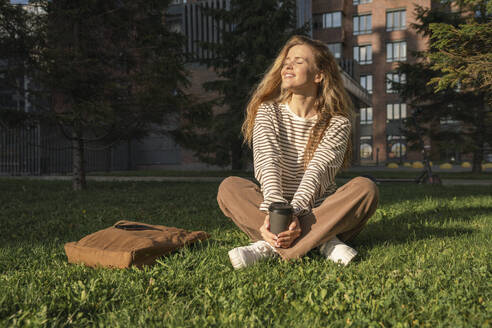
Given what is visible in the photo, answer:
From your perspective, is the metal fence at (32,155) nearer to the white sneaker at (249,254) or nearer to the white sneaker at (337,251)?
the white sneaker at (249,254)

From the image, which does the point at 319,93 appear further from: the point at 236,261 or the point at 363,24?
the point at 363,24

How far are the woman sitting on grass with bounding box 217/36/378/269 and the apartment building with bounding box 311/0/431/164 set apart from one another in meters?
36.2

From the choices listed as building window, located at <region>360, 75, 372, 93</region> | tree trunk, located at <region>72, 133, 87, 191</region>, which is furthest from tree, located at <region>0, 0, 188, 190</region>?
building window, located at <region>360, 75, 372, 93</region>

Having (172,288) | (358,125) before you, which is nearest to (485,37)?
(172,288)

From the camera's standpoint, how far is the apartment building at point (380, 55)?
38.0 metres

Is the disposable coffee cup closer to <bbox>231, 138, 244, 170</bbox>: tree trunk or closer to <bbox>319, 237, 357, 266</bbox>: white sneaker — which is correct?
<bbox>319, 237, 357, 266</bbox>: white sneaker

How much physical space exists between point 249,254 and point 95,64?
23.9ft

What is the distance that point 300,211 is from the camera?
9.00 feet

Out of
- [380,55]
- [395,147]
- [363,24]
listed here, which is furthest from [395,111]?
[363,24]

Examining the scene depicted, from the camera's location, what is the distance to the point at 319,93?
3.39m

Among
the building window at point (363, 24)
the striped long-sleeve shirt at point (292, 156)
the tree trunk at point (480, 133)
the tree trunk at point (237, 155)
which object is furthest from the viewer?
the building window at point (363, 24)

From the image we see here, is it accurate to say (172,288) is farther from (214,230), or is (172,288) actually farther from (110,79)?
(110,79)

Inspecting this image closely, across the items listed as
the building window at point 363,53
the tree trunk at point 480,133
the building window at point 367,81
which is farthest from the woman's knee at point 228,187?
the building window at point 363,53

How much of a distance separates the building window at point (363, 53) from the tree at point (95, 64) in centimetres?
3364
